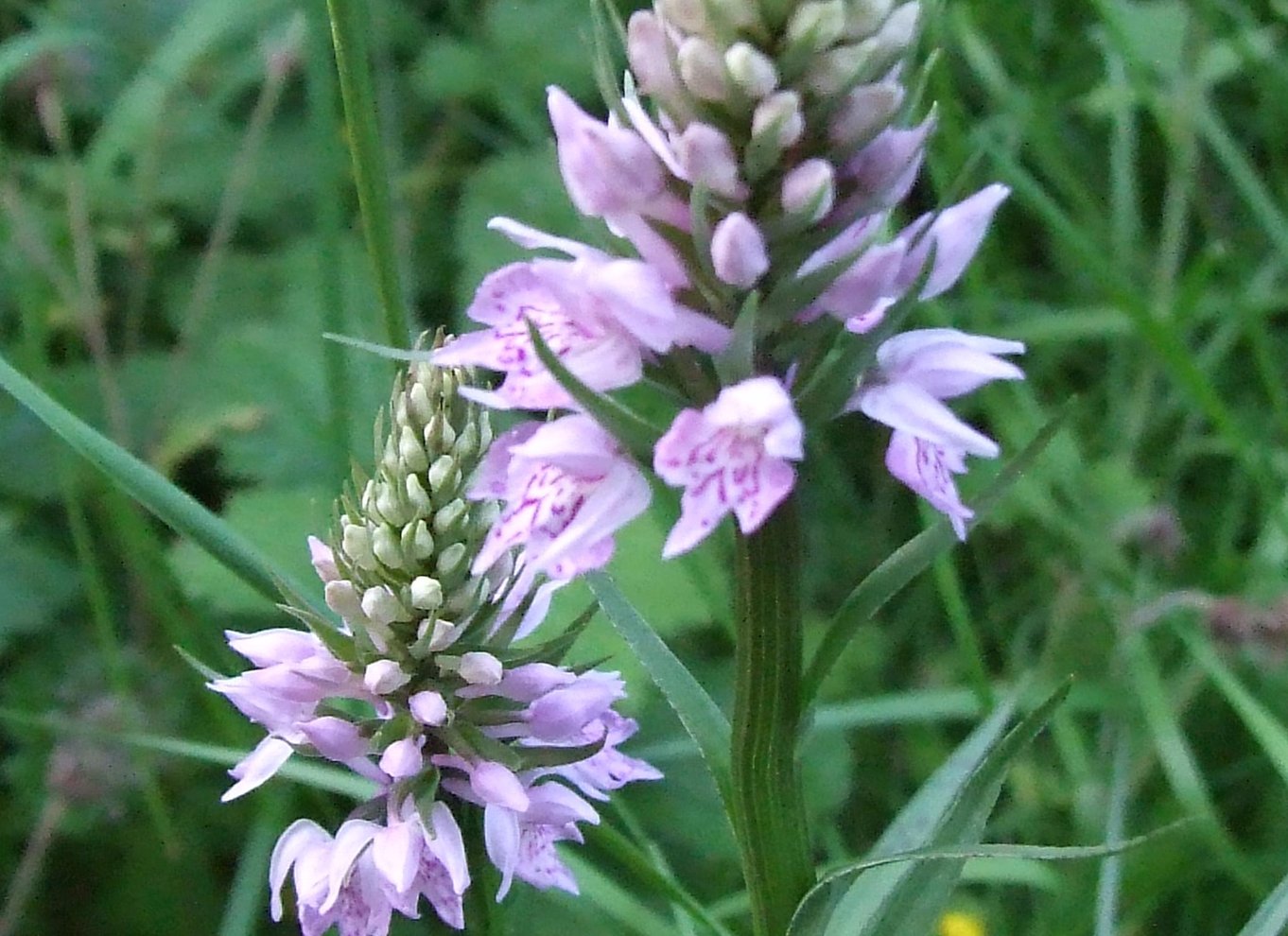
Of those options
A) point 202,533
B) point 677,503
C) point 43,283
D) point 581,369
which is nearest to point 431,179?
point 43,283

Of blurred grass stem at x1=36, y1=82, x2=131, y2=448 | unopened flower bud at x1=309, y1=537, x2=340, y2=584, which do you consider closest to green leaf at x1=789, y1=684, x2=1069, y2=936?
unopened flower bud at x1=309, y1=537, x2=340, y2=584

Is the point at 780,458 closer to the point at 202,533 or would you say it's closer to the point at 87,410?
the point at 202,533

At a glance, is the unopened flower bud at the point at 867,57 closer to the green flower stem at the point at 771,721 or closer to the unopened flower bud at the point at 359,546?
the green flower stem at the point at 771,721

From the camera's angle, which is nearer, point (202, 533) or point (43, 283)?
point (202, 533)

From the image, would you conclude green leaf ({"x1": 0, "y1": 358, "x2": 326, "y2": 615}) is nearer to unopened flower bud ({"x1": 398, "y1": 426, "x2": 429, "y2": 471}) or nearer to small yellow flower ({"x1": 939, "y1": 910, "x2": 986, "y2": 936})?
unopened flower bud ({"x1": 398, "y1": 426, "x2": 429, "y2": 471})

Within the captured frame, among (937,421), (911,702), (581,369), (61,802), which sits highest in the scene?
(581,369)

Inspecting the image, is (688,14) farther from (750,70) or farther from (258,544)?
(258,544)
